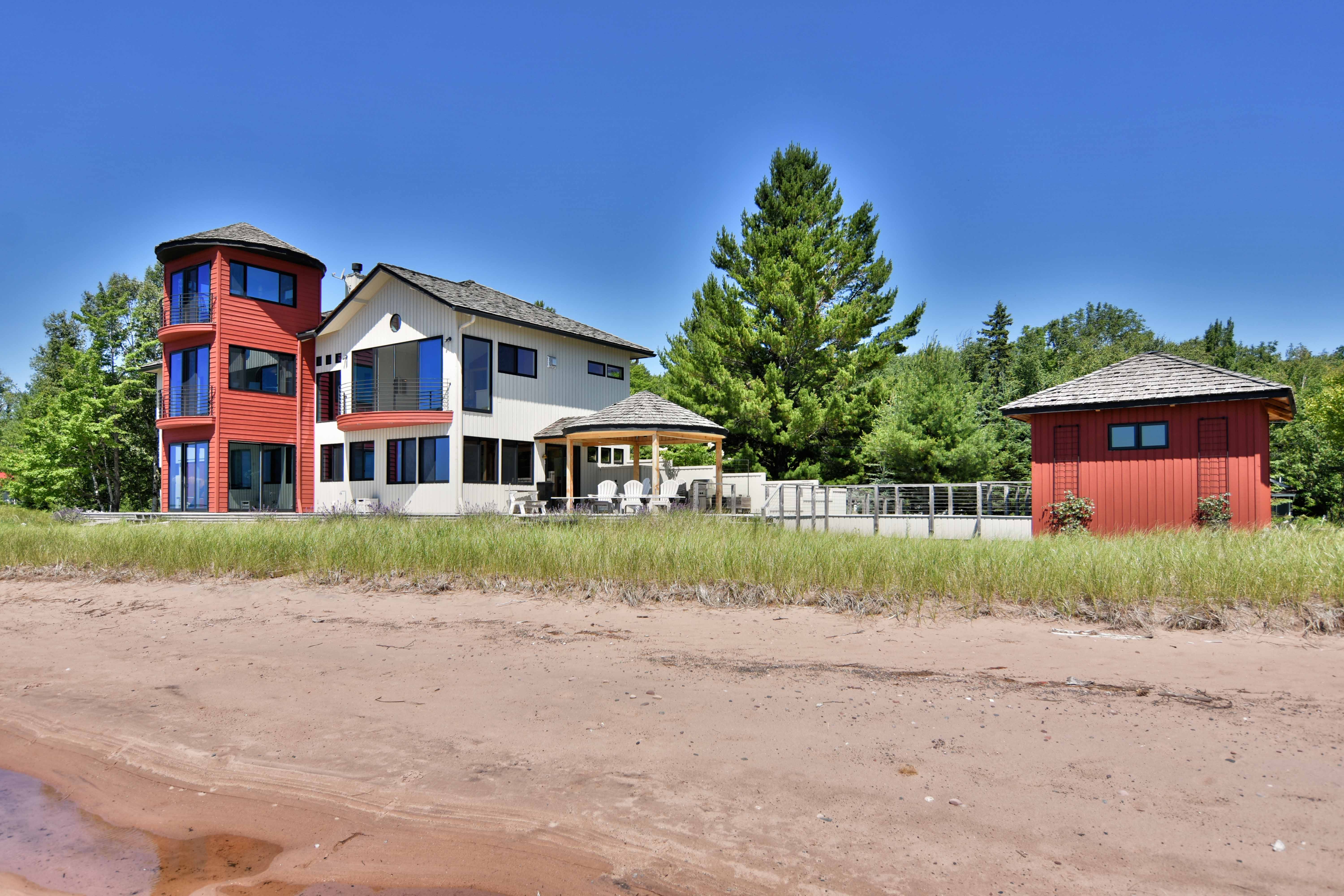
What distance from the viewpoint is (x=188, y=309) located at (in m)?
24.5

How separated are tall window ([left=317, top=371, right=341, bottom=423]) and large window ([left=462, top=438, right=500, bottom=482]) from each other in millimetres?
6311

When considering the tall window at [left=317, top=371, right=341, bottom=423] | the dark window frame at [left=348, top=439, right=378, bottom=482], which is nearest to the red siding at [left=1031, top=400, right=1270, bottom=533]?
→ the dark window frame at [left=348, top=439, right=378, bottom=482]

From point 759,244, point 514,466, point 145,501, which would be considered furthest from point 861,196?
point 145,501

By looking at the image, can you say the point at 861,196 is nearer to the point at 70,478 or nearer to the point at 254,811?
the point at 254,811

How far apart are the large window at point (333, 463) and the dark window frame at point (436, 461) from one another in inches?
160

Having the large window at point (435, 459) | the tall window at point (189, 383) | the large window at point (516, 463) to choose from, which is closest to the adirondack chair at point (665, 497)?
the large window at point (516, 463)

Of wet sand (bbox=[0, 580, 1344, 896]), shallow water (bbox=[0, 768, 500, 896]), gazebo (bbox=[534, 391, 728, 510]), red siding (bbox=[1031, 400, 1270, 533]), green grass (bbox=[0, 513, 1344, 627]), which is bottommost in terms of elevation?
shallow water (bbox=[0, 768, 500, 896])

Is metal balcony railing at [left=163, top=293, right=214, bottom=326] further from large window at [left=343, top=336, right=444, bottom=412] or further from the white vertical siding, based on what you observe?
large window at [left=343, top=336, right=444, bottom=412]

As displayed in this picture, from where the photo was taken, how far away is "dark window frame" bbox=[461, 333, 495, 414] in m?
21.5

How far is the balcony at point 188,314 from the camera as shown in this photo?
78.3 ft

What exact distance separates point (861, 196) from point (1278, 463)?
61.9 feet

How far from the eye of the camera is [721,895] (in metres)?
3.43

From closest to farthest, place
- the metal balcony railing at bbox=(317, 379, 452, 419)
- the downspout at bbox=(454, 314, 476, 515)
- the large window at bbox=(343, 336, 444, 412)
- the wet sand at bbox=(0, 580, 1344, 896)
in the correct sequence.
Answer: the wet sand at bbox=(0, 580, 1344, 896) < the downspout at bbox=(454, 314, 476, 515) < the metal balcony railing at bbox=(317, 379, 452, 419) < the large window at bbox=(343, 336, 444, 412)

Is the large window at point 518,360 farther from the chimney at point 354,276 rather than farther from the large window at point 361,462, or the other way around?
the chimney at point 354,276
